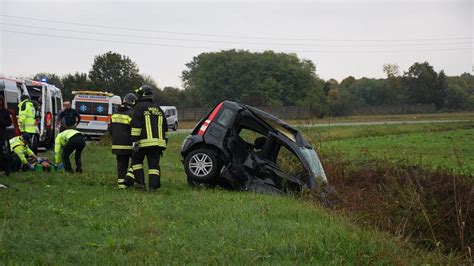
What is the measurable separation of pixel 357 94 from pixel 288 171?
3607 inches

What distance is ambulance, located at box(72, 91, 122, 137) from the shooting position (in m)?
26.3

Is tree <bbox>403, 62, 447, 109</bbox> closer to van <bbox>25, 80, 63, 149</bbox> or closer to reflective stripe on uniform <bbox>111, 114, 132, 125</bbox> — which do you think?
van <bbox>25, 80, 63, 149</bbox>

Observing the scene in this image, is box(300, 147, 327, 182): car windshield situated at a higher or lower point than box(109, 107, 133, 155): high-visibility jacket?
lower

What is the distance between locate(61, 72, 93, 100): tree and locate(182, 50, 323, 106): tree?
24.1 metres

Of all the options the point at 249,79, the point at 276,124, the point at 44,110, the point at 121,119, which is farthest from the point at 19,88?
the point at 249,79

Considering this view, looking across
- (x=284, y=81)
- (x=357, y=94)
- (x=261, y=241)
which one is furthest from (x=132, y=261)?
(x=357, y=94)

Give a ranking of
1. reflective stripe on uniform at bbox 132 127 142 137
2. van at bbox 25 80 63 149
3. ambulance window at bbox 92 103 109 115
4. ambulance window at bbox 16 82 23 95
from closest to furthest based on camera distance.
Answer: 1. reflective stripe on uniform at bbox 132 127 142 137
2. ambulance window at bbox 16 82 23 95
3. van at bbox 25 80 63 149
4. ambulance window at bbox 92 103 109 115

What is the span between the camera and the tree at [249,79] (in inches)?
3182

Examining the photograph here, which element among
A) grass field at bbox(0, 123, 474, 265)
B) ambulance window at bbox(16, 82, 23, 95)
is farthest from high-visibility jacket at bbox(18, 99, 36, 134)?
grass field at bbox(0, 123, 474, 265)

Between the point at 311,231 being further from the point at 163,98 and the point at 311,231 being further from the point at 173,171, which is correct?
the point at 163,98

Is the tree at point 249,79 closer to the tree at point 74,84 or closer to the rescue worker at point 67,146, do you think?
the tree at point 74,84

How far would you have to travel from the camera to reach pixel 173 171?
14.5 meters

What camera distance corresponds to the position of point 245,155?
33.1 feet

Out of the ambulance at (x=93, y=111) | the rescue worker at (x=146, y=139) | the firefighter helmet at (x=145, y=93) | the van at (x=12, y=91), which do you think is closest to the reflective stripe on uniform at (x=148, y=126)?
the rescue worker at (x=146, y=139)
